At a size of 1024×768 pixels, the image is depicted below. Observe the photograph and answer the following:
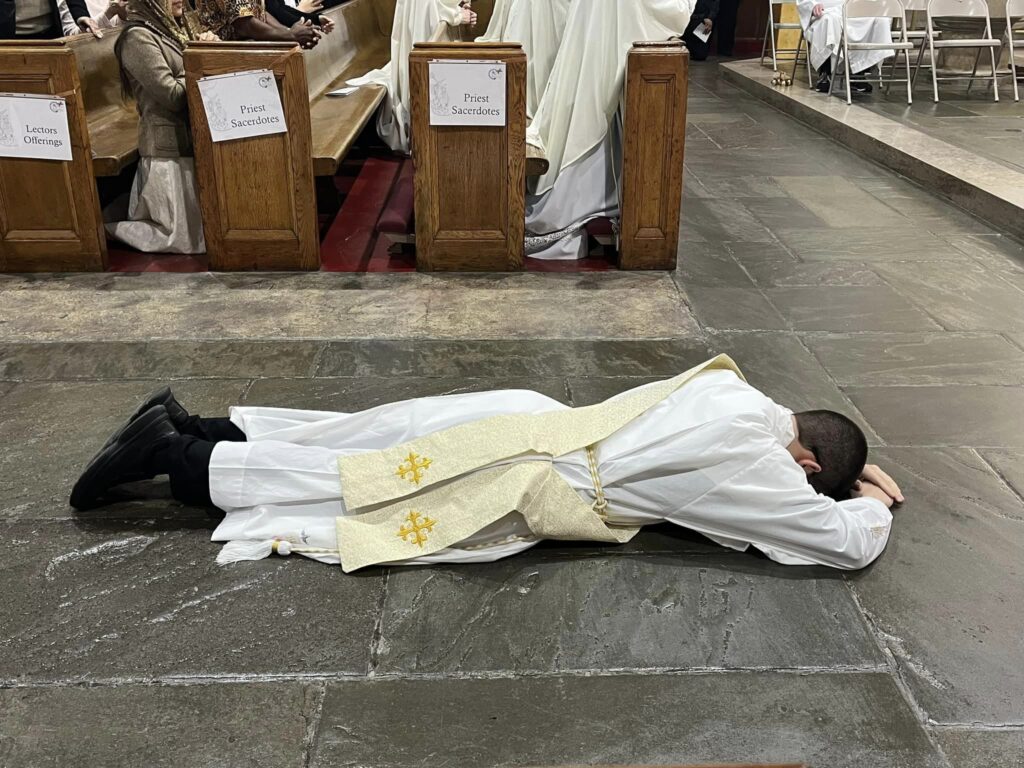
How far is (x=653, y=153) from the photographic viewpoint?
4.41 meters

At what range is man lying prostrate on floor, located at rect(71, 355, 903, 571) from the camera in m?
2.32

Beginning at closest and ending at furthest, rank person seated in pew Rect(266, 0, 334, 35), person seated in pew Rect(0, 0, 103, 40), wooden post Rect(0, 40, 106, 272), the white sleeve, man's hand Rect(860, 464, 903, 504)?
the white sleeve
man's hand Rect(860, 464, 903, 504)
wooden post Rect(0, 40, 106, 272)
person seated in pew Rect(0, 0, 103, 40)
person seated in pew Rect(266, 0, 334, 35)

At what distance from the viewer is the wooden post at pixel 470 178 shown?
4238 millimetres

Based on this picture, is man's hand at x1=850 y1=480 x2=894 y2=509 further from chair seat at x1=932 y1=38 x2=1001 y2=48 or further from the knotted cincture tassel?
chair seat at x1=932 y1=38 x2=1001 y2=48

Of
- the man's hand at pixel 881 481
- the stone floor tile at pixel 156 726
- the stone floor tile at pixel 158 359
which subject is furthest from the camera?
the stone floor tile at pixel 158 359

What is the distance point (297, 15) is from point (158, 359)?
3.51 metres

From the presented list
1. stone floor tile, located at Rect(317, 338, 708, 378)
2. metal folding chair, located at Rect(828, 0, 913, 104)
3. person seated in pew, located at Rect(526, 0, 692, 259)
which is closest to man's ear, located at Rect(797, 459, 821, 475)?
stone floor tile, located at Rect(317, 338, 708, 378)

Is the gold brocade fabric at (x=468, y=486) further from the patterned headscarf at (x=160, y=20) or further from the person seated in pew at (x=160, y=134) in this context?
the patterned headscarf at (x=160, y=20)

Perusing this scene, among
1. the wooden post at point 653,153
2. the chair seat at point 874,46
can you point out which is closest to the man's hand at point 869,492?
the wooden post at point 653,153

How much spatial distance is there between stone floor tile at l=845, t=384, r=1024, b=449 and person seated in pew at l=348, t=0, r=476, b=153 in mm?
3763

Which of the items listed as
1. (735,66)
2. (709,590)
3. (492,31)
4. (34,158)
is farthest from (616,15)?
(735,66)

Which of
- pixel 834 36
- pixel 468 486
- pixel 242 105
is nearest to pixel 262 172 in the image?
pixel 242 105

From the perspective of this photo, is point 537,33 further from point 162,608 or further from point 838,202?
point 162,608

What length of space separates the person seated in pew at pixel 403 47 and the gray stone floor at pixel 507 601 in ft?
9.51
